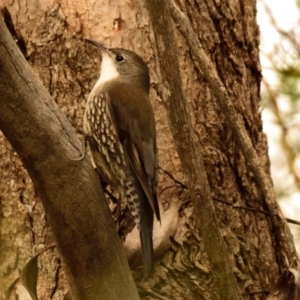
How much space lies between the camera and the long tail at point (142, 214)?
9.80 feet

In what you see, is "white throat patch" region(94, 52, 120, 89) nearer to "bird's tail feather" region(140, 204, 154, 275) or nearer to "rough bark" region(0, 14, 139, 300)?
"bird's tail feather" region(140, 204, 154, 275)

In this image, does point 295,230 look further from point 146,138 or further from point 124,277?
point 124,277

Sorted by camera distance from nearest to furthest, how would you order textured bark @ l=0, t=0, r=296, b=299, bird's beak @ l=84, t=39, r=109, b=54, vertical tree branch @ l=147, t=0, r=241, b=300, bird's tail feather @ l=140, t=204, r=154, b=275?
1. vertical tree branch @ l=147, t=0, r=241, b=300
2. bird's tail feather @ l=140, t=204, r=154, b=275
3. textured bark @ l=0, t=0, r=296, b=299
4. bird's beak @ l=84, t=39, r=109, b=54

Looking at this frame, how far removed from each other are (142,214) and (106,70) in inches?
27.9

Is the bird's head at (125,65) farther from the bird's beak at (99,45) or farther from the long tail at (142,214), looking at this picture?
the long tail at (142,214)

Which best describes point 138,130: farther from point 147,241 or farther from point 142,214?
point 147,241

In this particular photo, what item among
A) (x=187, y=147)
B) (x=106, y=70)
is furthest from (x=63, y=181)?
(x=106, y=70)

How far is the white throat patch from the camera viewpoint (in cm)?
335

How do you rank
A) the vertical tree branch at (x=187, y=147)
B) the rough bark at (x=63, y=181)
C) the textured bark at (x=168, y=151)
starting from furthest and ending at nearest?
1. the textured bark at (x=168, y=151)
2. the rough bark at (x=63, y=181)
3. the vertical tree branch at (x=187, y=147)

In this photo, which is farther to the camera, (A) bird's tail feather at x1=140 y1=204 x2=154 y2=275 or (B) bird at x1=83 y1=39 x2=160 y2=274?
(B) bird at x1=83 y1=39 x2=160 y2=274

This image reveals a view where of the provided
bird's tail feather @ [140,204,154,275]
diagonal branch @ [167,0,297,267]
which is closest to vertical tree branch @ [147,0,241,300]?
diagonal branch @ [167,0,297,267]

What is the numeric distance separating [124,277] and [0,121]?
2.15 ft

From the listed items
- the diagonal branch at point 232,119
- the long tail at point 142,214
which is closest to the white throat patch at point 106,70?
the long tail at point 142,214

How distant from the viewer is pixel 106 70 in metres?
3.51
